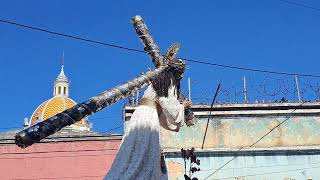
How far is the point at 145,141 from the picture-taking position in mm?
4961

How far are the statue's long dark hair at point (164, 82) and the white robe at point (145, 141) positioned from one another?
0.14ft

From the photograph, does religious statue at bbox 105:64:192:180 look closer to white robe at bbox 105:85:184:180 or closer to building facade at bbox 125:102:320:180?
white robe at bbox 105:85:184:180

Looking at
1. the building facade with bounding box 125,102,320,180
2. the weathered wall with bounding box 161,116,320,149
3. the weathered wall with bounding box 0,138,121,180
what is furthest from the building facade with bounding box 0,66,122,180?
the weathered wall with bounding box 161,116,320,149

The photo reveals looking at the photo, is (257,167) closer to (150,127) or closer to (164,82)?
(164,82)

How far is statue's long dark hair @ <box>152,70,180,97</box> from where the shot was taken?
17.9ft

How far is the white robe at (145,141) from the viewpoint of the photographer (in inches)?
184

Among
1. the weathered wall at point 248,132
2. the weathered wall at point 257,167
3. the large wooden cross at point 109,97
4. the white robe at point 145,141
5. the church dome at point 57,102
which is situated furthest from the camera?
the church dome at point 57,102

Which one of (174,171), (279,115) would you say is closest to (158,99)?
(174,171)

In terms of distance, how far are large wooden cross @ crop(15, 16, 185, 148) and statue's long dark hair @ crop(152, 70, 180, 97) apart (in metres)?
0.05

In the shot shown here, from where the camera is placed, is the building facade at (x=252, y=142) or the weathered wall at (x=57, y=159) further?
the weathered wall at (x=57, y=159)

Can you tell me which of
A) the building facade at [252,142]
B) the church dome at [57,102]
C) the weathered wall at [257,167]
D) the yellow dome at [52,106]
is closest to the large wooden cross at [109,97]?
the building facade at [252,142]

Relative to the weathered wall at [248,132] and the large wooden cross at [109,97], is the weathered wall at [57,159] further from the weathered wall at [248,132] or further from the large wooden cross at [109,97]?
the large wooden cross at [109,97]

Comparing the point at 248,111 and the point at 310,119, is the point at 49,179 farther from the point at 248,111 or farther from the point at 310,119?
the point at 310,119

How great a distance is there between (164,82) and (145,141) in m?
0.78
